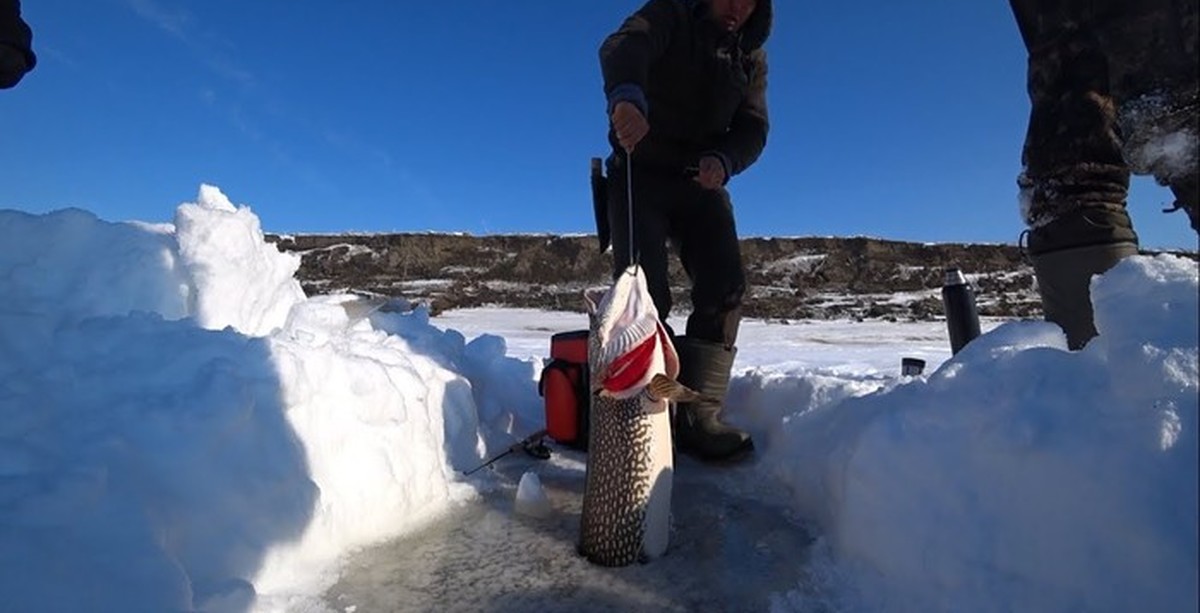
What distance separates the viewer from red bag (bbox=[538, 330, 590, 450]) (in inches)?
105

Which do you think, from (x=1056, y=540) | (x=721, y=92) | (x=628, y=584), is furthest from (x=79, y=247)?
(x=1056, y=540)

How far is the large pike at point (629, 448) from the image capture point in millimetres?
1688

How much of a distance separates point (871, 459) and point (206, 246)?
8.06ft

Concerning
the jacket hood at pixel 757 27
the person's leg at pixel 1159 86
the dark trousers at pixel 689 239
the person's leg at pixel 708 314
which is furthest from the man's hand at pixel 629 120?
the person's leg at pixel 1159 86

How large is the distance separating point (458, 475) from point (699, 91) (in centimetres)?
180

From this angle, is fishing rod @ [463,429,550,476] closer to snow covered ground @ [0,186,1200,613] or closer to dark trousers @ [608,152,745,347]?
snow covered ground @ [0,186,1200,613]

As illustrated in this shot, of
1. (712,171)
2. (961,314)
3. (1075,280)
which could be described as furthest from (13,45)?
(961,314)

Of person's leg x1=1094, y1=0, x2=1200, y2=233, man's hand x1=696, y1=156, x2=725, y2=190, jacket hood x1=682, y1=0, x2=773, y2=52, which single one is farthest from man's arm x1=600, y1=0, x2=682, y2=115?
person's leg x1=1094, y1=0, x2=1200, y2=233

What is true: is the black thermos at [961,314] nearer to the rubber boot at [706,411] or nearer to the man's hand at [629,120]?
the rubber boot at [706,411]

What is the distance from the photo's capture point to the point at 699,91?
2.81 meters

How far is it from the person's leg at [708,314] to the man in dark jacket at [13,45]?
84.1 inches

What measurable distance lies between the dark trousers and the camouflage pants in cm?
106

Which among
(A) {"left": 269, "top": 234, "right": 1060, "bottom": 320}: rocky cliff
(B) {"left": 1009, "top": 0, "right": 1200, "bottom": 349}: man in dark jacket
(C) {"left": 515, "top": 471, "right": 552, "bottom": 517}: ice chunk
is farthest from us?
(A) {"left": 269, "top": 234, "right": 1060, "bottom": 320}: rocky cliff

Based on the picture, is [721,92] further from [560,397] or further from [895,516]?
[895,516]
